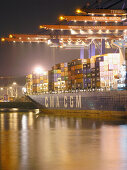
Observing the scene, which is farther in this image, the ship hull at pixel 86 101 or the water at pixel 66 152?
the ship hull at pixel 86 101

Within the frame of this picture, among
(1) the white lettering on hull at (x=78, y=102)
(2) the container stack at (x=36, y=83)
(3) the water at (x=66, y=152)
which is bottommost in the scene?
(3) the water at (x=66, y=152)

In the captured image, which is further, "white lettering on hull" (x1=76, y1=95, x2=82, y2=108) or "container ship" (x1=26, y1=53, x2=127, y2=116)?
"white lettering on hull" (x1=76, y1=95, x2=82, y2=108)

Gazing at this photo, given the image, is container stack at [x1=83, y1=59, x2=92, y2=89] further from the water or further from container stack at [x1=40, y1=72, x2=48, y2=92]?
the water

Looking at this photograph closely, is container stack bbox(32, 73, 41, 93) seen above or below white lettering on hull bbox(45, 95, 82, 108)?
above

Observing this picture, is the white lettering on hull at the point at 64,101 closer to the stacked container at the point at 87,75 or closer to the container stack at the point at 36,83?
the stacked container at the point at 87,75

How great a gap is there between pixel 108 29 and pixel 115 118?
11.4 meters

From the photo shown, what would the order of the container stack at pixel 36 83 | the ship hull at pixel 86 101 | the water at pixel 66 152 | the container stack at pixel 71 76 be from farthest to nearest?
the container stack at pixel 36 83 < the container stack at pixel 71 76 < the ship hull at pixel 86 101 < the water at pixel 66 152

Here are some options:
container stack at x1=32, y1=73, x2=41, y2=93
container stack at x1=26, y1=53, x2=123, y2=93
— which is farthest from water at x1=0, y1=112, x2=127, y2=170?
container stack at x1=32, y1=73, x2=41, y2=93

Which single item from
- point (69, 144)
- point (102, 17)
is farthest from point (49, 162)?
point (102, 17)

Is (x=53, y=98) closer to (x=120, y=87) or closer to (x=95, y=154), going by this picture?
(x=120, y=87)

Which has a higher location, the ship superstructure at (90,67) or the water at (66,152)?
the ship superstructure at (90,67)

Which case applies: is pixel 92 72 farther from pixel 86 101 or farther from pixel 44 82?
pixel 44 82

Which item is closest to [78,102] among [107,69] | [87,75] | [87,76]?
→ [87,76]

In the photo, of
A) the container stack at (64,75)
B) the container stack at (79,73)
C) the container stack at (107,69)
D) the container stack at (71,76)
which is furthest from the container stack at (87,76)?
the container stack at (64,75)
